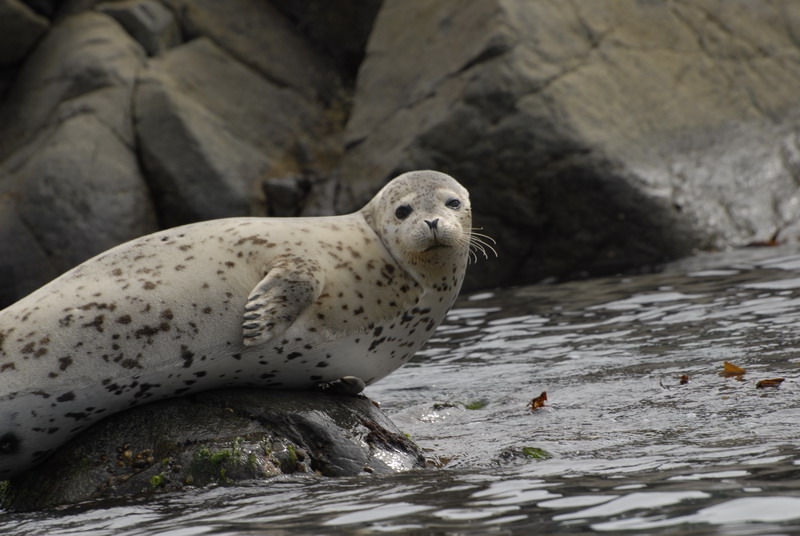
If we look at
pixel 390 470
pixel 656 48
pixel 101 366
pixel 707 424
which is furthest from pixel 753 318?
pixel 656 48

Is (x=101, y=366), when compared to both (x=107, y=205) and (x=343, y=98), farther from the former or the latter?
(x=343, y=98)

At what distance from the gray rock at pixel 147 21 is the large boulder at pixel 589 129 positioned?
3144 mm

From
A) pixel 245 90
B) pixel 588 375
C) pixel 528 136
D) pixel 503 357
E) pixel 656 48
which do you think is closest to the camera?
pixel 588 375

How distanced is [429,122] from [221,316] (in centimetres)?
681

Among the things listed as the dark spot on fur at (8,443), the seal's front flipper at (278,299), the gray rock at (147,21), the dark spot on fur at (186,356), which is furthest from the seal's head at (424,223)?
the gray rock at (147,21)

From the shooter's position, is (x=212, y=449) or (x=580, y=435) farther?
(x=580, y=435)

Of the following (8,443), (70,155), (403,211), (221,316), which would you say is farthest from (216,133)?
(8,443)

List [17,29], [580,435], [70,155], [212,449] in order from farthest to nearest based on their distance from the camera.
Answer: [17,29]
[70,155]
[580,435]
[212,449]

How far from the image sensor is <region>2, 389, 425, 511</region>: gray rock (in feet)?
14.4

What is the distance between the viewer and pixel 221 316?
15.2ft

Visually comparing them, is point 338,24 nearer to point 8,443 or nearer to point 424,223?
point 424,223

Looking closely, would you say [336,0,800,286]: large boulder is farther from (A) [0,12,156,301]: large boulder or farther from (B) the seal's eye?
(B) the seal's eye

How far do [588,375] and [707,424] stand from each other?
1581 millimetres

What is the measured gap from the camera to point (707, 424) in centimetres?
471
